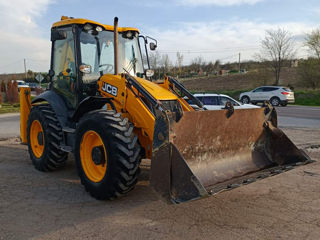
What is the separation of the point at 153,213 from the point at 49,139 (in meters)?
2.64

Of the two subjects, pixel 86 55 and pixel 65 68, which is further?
pixel 65 68

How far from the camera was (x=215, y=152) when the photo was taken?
4668 millimetres

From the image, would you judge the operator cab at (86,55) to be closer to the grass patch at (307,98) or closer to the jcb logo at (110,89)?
the jcb logo at (110,89)

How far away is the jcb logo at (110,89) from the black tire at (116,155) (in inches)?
26.8

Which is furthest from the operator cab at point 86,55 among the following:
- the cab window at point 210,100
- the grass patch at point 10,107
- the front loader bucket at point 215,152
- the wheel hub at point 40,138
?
the grass patch at point 10,107

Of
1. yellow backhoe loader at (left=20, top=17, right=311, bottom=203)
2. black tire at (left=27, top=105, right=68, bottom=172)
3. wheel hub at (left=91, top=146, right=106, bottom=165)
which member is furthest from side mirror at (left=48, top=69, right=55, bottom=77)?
wheel hub at (left=91, top=146, right=106, bottom=165)

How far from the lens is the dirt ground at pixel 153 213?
11.8 feet

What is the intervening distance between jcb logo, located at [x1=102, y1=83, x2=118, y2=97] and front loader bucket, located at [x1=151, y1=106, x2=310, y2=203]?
1.44m

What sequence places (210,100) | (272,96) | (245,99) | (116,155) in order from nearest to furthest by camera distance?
(116,155)
(210,100)
(272,96)
(245,99)

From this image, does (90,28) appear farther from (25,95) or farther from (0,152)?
(0,152)

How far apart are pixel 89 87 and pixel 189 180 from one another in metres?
3.02

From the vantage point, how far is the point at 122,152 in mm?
4129

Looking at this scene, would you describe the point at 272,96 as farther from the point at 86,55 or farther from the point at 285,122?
the point at 86,55

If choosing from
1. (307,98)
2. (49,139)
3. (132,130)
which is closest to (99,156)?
(132,130)
